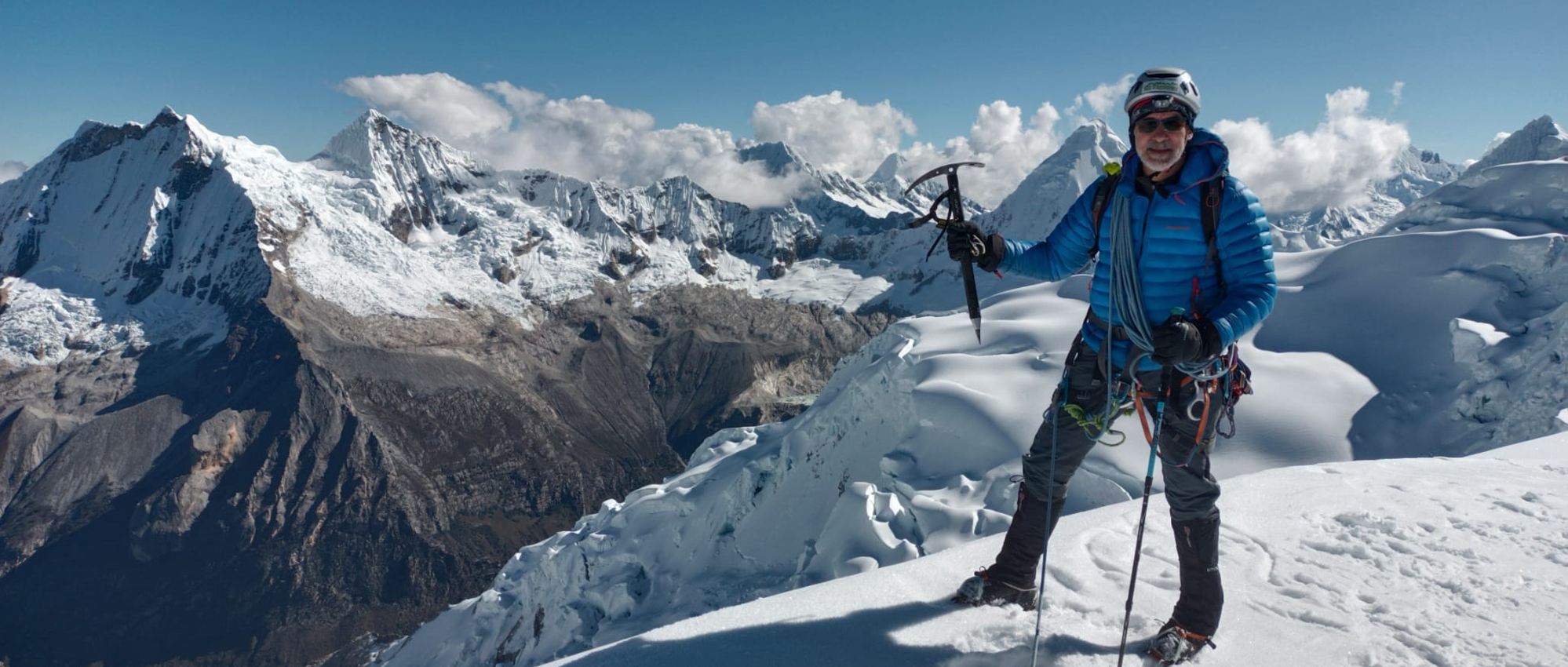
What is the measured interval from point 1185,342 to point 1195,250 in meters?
0.91

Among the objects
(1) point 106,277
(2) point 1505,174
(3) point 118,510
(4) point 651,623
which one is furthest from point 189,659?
(2) point 1505,174

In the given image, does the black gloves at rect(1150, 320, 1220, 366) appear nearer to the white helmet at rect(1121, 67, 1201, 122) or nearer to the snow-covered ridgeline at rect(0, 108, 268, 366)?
the white helmet at rect(1121, 67, 1201, 122)

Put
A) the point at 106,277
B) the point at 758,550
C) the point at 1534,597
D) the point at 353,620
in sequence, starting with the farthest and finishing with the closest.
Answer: the point at 106,277, the point at 353,620, the point at 758,550, the point at 1534,597

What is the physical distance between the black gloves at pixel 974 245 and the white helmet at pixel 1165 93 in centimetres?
141

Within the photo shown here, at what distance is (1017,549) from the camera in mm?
5871

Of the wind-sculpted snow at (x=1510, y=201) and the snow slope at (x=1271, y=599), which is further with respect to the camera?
the wind-sculpted snow at (x=1510, y=201)

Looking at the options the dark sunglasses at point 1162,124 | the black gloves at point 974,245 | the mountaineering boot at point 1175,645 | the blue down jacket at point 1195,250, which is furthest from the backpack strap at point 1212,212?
the mountaineering boot at point 1175,645

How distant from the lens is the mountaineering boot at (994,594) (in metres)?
5.74

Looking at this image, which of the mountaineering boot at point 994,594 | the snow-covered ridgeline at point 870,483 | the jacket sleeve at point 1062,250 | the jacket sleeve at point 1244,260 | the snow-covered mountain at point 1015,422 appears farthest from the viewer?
the snow-covered mountain at point 1015,422

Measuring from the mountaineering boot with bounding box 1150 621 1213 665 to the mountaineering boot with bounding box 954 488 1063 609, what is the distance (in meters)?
1.04

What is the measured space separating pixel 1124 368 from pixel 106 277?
841 feet

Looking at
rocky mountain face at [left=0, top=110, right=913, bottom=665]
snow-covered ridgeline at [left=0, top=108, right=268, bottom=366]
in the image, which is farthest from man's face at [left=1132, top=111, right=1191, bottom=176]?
snow-covered ridgeline at [left=0, top=108, right=268, bottom=366]

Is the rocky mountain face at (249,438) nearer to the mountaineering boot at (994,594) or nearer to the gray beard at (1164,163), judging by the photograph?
the mountaineering boot at (994,594)

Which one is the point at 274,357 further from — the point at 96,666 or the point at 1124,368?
the point at 1124,368
